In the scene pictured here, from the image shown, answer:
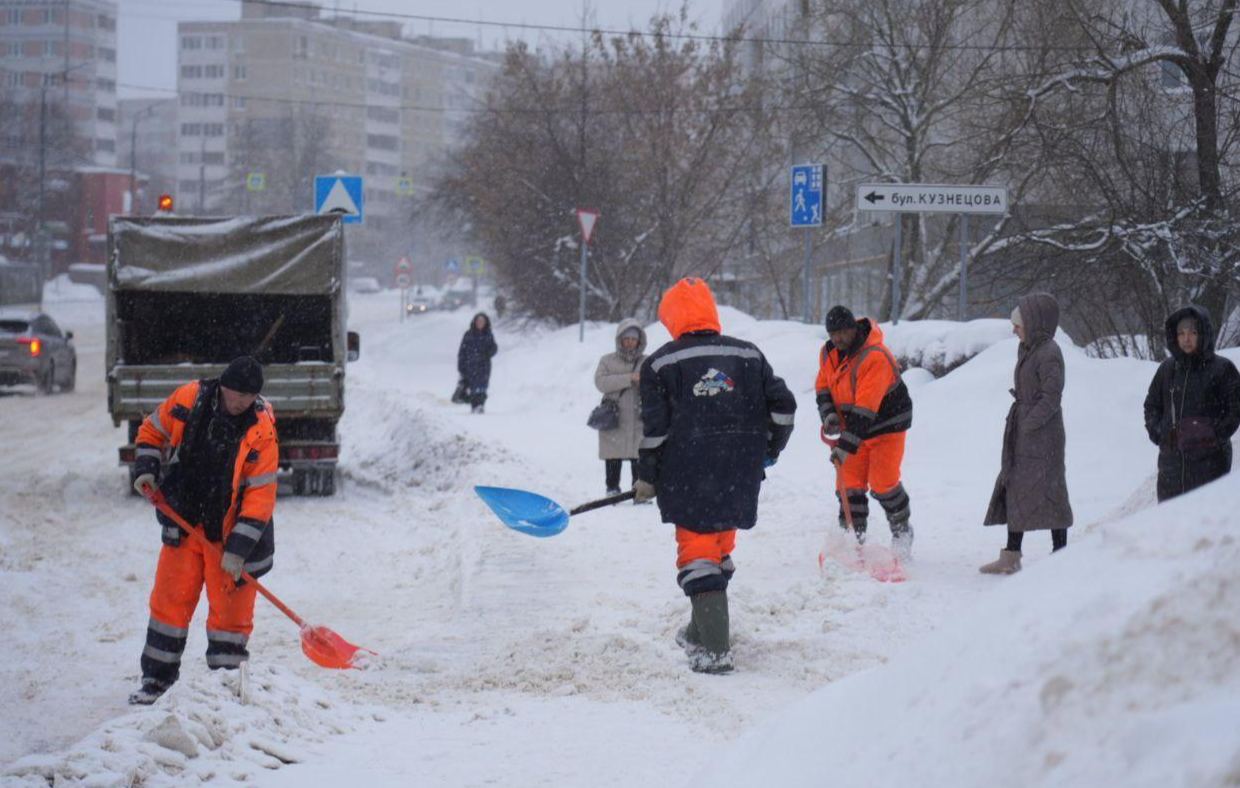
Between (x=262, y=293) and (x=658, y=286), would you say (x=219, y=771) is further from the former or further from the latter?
(x=658, y=286)

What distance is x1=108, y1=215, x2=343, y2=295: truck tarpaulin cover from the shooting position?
507 inches

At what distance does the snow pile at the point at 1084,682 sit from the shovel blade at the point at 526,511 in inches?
173

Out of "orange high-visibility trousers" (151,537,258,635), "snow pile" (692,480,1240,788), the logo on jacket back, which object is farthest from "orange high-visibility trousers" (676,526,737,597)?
"snow pile" (692,480,1240,788)

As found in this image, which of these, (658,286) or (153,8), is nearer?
(658,286)

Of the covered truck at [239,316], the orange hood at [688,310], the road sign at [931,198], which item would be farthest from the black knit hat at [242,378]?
the road sign at [931,198]

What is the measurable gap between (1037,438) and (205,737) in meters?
5.21

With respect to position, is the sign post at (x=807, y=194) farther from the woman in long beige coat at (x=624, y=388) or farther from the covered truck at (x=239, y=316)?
the woman in long beige coat at (x=624, y=388)

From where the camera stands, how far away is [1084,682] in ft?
8.70

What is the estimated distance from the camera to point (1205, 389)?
734 cm

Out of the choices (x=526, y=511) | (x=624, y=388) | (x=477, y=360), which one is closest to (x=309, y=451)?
(x=624, y=388)

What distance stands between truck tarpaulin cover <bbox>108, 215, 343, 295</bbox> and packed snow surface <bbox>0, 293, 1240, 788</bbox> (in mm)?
2045

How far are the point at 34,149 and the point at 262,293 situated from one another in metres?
62.4

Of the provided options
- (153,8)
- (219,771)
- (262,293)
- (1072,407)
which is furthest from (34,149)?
(219,771)

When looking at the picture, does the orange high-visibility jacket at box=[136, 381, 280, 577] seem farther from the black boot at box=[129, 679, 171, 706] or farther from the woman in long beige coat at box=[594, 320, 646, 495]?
the woman in long beige coat at box=[594, 320, 646, 495]
